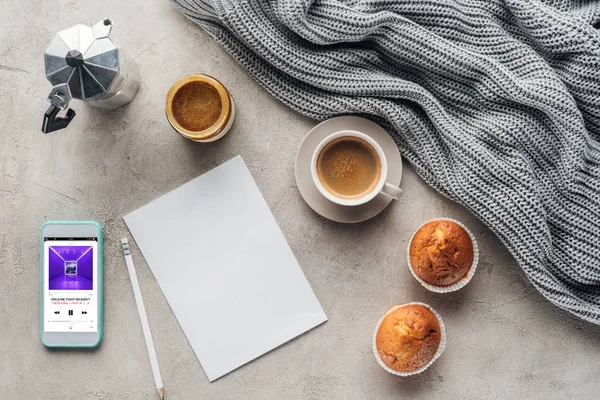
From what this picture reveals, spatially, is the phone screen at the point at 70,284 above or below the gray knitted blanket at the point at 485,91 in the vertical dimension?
below

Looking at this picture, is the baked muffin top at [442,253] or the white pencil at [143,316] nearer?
the baked muffin top at [442,253]

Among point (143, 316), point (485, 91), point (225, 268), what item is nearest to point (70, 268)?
point (143, 316)

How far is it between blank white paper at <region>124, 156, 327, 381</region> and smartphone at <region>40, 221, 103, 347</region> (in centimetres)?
9

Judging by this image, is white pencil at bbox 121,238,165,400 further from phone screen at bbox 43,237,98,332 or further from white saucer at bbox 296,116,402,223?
white saucer at bbox 296,116,402,223

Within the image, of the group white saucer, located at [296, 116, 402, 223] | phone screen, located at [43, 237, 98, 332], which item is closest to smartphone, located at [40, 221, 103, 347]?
phone screen, located at [43, 237, 98, 332]

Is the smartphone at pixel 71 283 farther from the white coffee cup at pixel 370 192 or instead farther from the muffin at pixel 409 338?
the muffin at pixel 409 338

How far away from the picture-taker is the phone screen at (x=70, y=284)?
3.20 ft

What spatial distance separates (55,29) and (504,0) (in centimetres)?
78

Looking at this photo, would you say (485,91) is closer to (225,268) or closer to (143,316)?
(225,268)

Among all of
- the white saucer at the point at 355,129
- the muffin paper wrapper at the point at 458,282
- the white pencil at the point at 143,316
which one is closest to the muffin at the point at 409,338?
the muffin paper wrapper at the point at 458,282

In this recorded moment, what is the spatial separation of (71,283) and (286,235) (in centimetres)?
39

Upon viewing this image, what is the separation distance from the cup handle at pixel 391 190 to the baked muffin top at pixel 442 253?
0.23 ft

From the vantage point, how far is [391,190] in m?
0.90

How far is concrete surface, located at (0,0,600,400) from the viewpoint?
3.20 feet
